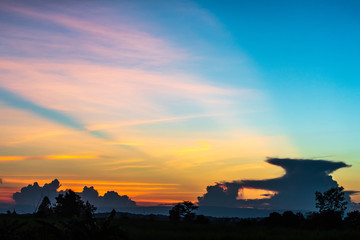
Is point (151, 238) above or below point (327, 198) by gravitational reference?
below

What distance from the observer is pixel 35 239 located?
1961 centimetres

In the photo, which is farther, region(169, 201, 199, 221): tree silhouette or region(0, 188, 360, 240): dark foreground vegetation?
region(169, 201, 199, 221): tree silhouette

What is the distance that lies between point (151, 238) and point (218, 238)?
5.12 metres

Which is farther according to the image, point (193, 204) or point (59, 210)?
point (193, 204)

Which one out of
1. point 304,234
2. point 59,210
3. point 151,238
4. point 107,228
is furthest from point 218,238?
point 59,210

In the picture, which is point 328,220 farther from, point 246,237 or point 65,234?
point 65,234

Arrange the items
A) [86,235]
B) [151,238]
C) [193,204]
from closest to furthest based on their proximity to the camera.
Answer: [86,235] → [151,238] → [193,204]

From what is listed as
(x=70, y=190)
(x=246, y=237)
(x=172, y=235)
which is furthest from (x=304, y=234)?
(x=70, y=190)

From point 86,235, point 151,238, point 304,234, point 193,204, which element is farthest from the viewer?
point 193,204

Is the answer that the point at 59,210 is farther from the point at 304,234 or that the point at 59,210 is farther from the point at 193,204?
the point at 304,234

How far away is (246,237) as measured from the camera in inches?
1149

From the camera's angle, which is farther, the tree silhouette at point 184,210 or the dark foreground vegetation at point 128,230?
the tree silhouette at point 184,210

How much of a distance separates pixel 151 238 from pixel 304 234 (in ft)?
43.5

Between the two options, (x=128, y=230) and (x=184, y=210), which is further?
(x=184, y=210)
